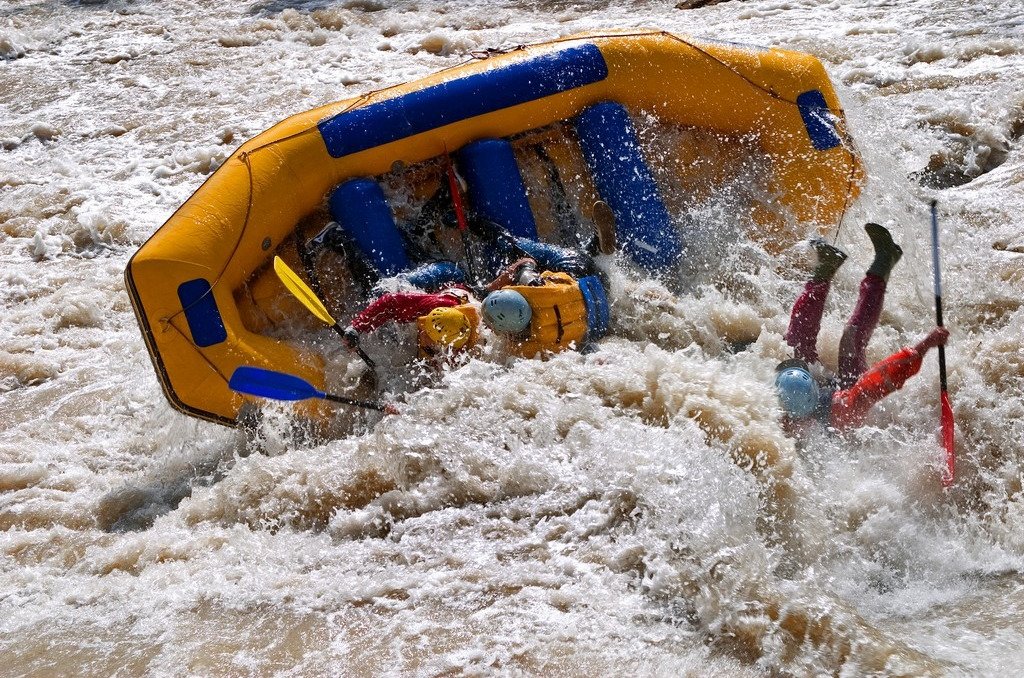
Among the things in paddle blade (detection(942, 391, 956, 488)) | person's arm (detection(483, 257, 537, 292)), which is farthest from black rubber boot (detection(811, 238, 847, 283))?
person's arm (detection(483, 257, 537, 292))

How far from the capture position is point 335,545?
2832mm

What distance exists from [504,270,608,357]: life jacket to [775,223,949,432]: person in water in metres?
0.77

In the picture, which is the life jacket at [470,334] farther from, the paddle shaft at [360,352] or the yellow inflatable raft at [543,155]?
the yellow inflatable raft at [543,155]

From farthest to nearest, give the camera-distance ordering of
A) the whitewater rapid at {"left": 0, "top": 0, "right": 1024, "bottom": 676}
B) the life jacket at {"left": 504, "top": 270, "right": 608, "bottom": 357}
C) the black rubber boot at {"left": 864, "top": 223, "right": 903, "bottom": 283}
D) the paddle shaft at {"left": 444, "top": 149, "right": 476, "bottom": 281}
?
1. the paddle shaft at {"left": 444, "top": 149, "right": 476, "bottom": 281}
2. the life jacket at {"left": 504, "top": 270, "right": 608, "bottom": 357}
3. the black rubber boot at {"left": 864, "top": 223, "right": 903, "bottom": 283}
4. the whitewater rapid at {"left": 0, "top": 0, "right": 1024, "bottom": 676}

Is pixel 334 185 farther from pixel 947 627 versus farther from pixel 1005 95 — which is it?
pixel 1005 95

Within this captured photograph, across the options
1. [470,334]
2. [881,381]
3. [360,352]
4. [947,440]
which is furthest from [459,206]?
[947,440]

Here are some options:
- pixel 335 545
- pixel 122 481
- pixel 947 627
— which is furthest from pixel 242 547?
pixel 947 627

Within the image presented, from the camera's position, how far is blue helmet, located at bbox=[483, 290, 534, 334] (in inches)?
127

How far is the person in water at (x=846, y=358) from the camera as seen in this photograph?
2896mm

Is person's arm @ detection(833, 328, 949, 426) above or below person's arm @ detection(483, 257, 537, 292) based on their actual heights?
below

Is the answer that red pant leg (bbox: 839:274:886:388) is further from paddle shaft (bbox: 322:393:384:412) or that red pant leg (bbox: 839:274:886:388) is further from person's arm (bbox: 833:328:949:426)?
paddle shaft (bbox: 322:393:384:412)

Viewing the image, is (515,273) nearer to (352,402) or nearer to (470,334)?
(470,334)

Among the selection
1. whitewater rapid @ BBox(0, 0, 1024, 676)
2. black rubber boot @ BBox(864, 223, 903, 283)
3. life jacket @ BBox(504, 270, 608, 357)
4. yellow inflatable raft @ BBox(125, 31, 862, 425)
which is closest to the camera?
whitewater rapid @ BBox(0, 0, 1024, 676)

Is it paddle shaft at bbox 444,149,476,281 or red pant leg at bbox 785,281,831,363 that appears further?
paddle shaft at bbox 444,149,476,281
